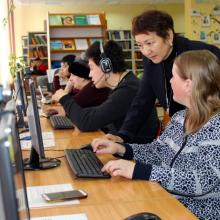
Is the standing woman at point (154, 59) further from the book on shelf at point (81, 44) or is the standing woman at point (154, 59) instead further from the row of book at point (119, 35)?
the row of book at point (119, 35)

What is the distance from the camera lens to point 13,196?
25.1 inches

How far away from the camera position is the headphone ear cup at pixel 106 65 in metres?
2.60

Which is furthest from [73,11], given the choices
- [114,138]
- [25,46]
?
[114,138]

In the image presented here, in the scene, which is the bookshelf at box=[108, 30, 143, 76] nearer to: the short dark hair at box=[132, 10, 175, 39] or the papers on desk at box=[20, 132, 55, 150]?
the papers on desk at box=[20, 132, 55, 150]

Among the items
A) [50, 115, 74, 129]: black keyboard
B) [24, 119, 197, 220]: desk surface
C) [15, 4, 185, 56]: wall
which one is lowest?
[50, 115, 74, 129]: black keyboard

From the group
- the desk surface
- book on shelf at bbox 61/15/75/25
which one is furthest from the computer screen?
book on shelf at bbox 61/15/75/25

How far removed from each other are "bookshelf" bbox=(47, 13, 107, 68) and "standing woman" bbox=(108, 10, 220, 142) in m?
4.86

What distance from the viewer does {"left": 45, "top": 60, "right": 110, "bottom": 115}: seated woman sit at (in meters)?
3.17

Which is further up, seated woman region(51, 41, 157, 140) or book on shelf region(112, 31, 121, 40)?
book on shelf region(112, 31, 121, 40)

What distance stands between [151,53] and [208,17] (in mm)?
4706

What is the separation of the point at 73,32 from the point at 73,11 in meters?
5.32

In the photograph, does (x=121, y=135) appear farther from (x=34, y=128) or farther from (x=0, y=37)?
(x=0, y=37)

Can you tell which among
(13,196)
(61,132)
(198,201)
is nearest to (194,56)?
(198,201)

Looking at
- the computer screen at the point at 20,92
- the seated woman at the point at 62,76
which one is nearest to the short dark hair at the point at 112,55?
the computer screen at the point at 20,92
